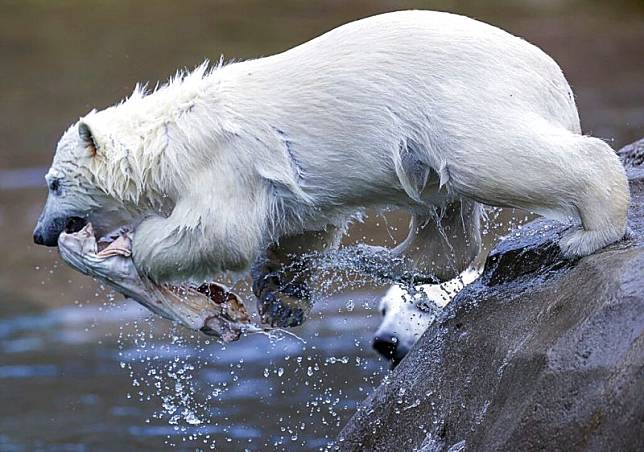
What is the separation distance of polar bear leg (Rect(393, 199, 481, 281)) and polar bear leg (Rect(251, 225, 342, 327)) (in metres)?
0.27

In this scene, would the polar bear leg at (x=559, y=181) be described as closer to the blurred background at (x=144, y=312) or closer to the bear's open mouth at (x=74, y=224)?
the bear's open mouth at (x=74, y=224)

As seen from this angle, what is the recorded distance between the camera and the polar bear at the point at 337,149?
3508 mm

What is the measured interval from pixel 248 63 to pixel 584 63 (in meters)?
8.41

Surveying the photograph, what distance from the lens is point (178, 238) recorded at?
12.2ft

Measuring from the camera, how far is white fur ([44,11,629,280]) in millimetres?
3504

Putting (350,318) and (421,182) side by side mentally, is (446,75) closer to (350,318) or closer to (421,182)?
(421,182)

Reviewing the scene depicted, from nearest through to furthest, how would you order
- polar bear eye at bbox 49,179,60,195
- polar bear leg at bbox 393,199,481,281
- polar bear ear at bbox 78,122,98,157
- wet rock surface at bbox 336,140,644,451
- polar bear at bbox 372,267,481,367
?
wet rock surface at bbox 336,140,644,451, polar bear ear at bbox 78,122,98,157, polar bear eye at bbox 49,179,60,195, polar bear leg at bbox 393,199,481,281, polar bear at bbox 372,267,481,367

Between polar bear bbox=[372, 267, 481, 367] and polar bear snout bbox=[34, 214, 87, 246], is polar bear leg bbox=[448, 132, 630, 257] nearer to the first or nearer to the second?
polar bear snout bbox=[34, 214, 87, 246]

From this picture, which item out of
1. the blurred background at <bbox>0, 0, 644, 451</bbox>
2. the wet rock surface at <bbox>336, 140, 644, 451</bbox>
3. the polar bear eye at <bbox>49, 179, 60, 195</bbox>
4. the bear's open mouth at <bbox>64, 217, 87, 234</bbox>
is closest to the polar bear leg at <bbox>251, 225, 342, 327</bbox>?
the wet rock surface at <bbox>336, 140, 644, 451</bbox>

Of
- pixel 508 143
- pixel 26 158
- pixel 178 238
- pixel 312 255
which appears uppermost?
pixel 508 143

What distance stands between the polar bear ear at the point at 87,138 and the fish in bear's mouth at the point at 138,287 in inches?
10.3

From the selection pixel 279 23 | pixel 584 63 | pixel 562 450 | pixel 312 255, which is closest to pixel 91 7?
pixel 279 23

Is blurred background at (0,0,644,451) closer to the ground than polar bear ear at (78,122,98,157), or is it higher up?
closer to the ground

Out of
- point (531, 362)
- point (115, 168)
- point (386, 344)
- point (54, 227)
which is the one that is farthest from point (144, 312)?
point (531, 362)
